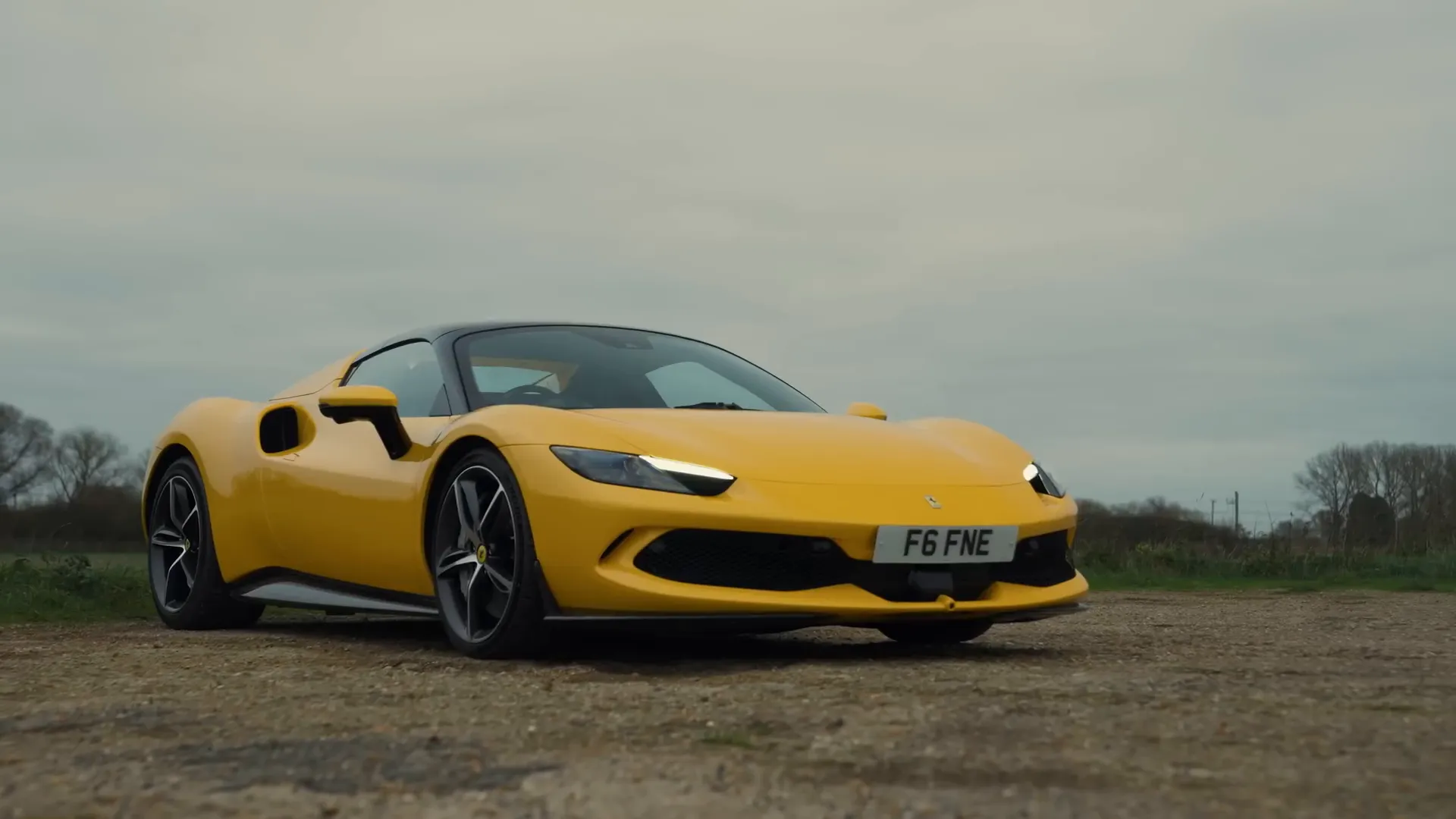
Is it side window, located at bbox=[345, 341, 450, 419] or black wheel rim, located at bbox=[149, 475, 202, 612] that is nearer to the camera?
side window, located at bbox=[345, 341, 450, 419]

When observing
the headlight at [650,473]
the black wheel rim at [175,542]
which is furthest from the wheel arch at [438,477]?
the black wheel rim at [175,542]

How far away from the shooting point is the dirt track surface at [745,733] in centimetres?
232

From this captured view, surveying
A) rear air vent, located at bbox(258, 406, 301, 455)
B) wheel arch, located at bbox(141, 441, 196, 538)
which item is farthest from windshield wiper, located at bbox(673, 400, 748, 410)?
wheel arch, located at bbox(141, 441, 196, 538)

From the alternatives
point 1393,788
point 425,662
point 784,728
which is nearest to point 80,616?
point 425,662

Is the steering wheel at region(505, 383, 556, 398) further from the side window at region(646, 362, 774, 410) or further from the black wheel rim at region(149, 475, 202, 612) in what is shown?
the black wheel rim at region(149, 475, 202, 612)

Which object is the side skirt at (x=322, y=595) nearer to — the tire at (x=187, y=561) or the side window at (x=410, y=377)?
the tire at (x=187, y=561)

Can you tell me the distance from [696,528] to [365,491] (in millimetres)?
1677

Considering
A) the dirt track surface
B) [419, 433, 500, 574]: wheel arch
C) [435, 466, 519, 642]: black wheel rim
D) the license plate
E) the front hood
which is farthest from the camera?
[419, 433, 500, 574]: wheel arch

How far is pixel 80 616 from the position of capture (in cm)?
761

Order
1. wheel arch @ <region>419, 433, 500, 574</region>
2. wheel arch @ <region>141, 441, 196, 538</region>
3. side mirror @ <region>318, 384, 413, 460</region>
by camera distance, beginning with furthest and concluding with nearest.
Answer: wheel arch @ <region>141, 441, 196, 538</region>, side mirror @ <region>318, 384, 413, 460</region>, wheel arch @ <region>419, 433, 500, 574</region>

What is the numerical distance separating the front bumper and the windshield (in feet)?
2.58

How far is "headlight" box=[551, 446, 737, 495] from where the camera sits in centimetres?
426

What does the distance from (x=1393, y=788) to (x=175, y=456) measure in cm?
583

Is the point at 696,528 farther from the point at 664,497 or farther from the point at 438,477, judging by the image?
the point at 438,477
